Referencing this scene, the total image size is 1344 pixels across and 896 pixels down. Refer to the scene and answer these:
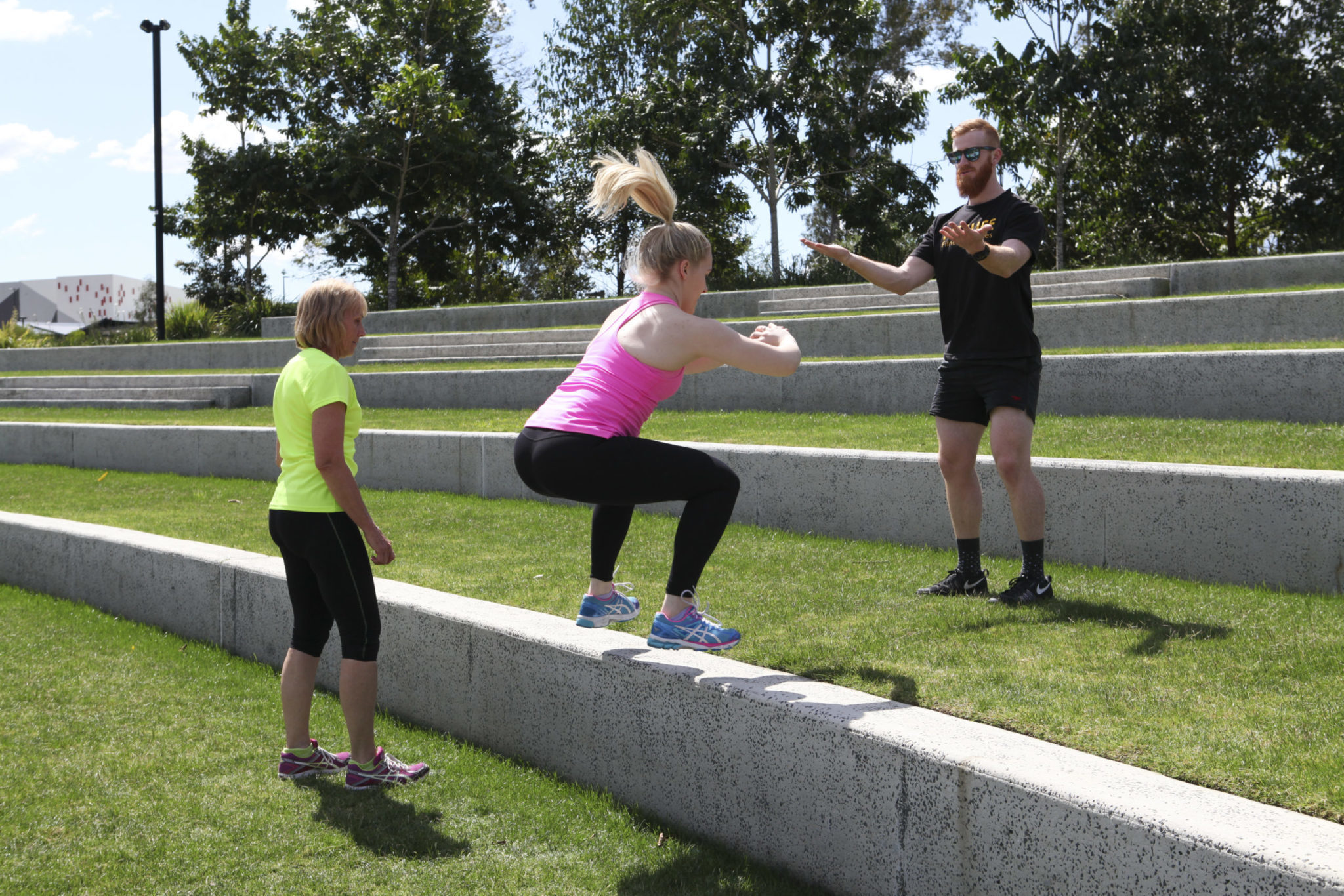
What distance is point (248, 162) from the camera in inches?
1207

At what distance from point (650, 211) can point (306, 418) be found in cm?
141

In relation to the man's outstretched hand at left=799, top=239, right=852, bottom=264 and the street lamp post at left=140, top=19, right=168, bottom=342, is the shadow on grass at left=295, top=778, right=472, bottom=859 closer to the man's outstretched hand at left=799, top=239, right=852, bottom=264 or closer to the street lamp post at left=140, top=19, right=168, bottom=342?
the man's outstretched hand at left=799, top=239, right=852, bottom=264

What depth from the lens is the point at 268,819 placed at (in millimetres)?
3799

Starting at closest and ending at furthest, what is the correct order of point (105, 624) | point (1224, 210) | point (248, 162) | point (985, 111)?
1. point (105, 624)
2. point (985, 111)
3. point (1224, 210)
4. point (248, 162)

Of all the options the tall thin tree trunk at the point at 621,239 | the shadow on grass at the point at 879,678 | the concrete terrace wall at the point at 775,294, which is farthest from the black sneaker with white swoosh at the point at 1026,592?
the tall thin tree trunk at the point at 621,239

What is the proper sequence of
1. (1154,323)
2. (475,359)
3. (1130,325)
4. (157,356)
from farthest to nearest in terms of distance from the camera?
(157,356), (475,359), (1130,325), (1154,323)

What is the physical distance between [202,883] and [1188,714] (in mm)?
2947

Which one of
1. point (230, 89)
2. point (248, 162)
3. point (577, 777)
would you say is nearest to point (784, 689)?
point (577, 777)

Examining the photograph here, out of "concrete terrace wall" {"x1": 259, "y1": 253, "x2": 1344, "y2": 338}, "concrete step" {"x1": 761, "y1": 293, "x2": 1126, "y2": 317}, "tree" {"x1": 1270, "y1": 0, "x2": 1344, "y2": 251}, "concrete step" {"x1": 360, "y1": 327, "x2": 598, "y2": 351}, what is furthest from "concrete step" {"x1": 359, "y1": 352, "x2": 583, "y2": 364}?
"tree" {"x1": 1270, "y1": 0, "x2": 1344, "y2": 251}

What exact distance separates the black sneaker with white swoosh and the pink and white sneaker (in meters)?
2.76

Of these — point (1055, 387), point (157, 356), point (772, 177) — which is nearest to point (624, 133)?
point (772, 177)

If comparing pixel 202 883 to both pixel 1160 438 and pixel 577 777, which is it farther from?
pixel 1160 438

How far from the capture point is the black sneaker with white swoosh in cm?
481

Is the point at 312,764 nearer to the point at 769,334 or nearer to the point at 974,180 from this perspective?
the point at 769,334
